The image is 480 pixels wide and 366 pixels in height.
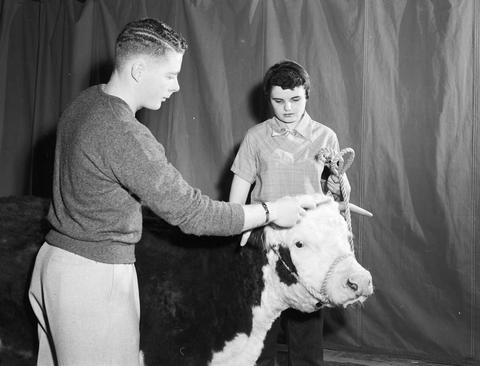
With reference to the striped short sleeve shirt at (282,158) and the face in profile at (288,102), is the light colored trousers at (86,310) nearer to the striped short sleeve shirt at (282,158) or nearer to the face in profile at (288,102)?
the striped short sleeve shirt at (282,158)

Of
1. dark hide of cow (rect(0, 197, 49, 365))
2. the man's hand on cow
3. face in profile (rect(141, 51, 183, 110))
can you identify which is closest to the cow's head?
the man's hand on cow

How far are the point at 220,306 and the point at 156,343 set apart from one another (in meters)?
0.29

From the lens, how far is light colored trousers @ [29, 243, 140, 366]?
1.37 m

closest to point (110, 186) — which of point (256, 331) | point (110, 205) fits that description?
point (110, 205)

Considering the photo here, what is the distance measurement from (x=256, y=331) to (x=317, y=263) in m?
0.44

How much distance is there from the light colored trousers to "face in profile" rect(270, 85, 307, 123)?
1.30m

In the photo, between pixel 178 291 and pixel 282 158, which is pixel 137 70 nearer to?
pixel 178 291

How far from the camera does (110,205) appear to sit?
4.54ft

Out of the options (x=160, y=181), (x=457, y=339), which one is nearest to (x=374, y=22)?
(x=457, y=339)

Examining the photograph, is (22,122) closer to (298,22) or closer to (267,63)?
(267,63)

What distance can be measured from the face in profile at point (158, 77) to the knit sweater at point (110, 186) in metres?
0.09

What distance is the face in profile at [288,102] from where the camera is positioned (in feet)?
7.93

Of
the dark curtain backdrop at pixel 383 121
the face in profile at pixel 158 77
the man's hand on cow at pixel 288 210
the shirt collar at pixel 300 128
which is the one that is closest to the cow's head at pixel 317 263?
the man's hand on cow at pixel 288 210

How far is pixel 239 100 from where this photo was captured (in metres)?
3.51
